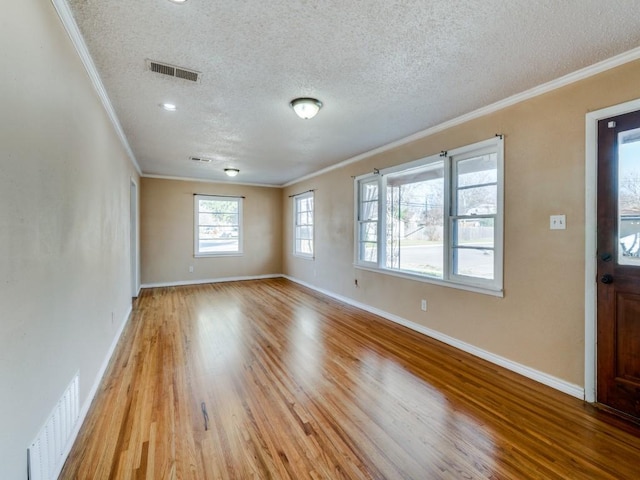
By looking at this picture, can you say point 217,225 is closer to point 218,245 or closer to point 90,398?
point 218,245

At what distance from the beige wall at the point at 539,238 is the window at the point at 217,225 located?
534 cm

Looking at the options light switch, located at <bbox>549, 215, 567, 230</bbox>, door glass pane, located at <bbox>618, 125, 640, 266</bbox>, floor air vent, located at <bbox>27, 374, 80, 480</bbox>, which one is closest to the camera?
floor air vent, located at <bbox>27, 374, 80, 480</bbox>

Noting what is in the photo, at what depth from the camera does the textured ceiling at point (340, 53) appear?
5.61 feet

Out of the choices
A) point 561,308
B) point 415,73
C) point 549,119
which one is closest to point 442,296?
point 561,308

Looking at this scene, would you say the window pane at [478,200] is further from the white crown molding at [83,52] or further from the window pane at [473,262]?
the white crown molding at [83,52]

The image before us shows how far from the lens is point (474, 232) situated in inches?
128

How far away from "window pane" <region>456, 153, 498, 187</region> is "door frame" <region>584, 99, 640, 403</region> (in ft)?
2.55

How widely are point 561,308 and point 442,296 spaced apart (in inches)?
47.2

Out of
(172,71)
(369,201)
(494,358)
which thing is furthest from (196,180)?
(494,358)

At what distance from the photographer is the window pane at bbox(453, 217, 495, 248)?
308 centimetres

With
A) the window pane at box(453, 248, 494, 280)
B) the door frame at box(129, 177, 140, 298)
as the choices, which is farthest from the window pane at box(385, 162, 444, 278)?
the door frame at box(129, 177, 140, 298)

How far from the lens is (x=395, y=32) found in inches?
74.2

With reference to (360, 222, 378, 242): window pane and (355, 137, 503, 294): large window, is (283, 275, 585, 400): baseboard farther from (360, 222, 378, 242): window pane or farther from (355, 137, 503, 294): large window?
(360, 222, 378, 242): window pane

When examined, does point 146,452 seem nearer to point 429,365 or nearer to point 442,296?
point 429,365
